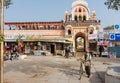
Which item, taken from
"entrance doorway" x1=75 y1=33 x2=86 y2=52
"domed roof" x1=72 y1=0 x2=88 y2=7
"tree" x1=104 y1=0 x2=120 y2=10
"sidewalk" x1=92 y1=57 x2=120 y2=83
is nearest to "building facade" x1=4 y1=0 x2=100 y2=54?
"domed roof" x1=72 y1=0 x2=88 y2=7

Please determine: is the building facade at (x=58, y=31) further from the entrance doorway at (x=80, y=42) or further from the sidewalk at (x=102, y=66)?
the sidewalk at (x=102, y=66)

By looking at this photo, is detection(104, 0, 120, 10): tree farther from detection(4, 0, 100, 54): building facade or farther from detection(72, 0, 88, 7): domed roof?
detection(72, 0, 88, 7): domed roof

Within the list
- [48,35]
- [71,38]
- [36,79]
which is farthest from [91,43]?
[36,79]

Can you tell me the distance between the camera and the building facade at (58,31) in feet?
138

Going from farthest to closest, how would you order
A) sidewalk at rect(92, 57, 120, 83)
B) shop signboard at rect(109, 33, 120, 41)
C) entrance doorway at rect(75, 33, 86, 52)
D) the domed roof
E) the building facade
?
entrance doorway at rect(75, 33, 86, 52) → the domed roof → the building facade → shop signboard at rect(109, 33, 120, 41) → sidewalk at rect(92, 57, 120, 83)

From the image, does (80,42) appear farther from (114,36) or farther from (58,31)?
(114,36)

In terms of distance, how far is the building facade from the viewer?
138ft

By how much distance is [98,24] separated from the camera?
4675 centimetres

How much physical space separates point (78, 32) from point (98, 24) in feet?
11.4

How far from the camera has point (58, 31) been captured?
47.5m


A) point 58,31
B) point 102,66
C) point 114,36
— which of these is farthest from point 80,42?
point 102,66

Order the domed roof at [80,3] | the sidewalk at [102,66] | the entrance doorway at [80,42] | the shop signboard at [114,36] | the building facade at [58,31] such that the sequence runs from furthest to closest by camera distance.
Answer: the entrance doorway at [80,42] → the domed roof at [80,3] → the building facade at [58,31] → the shop signboard at [114,36] → the sidewalk at [102,66]

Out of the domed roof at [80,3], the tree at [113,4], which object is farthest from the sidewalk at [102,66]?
the domed roof at [80,3]

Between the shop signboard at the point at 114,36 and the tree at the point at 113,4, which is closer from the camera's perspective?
the tree at the point at 113,4
